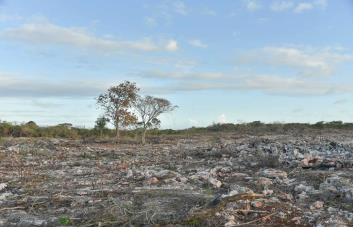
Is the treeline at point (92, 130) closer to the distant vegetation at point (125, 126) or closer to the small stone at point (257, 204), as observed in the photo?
the distant vegetation at point (125, 126)

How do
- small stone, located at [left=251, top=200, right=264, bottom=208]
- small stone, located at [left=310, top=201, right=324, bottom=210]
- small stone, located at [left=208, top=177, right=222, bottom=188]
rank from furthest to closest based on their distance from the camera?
small stone, located at [left=208, top=177, right=222, bottom=188]
small stone, located at [left=310, top=201, right=324, bottom=210]
small stone, located at [left=251, top=200, right=264, bottom=208]

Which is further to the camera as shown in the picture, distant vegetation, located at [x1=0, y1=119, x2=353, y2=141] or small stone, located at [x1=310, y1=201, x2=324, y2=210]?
distant vegetation, located at [x1=0, y1=119, x2=353, y2=141]

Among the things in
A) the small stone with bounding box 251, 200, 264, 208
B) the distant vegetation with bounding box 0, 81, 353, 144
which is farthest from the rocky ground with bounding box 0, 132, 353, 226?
the distant vegetation with bounding box 0, 81, 353, 144

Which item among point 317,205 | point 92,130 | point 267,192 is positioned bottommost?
point 317,205

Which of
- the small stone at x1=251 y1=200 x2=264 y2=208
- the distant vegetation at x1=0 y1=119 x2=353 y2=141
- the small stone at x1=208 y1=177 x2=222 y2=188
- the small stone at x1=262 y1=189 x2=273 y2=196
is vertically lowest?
the small stone at x1=251 y1=200 x2=264 y2=208

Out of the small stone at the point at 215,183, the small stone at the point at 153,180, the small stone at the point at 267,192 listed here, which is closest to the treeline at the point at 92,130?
the small stone at the point at 153,180

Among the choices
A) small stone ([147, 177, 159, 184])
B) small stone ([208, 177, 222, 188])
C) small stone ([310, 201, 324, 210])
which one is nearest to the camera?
small stone ([310, 201, 324, 210])

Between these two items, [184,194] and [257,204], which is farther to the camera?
[184,194]

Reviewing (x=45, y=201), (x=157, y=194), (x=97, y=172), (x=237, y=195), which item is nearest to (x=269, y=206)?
(x=237, y=195)

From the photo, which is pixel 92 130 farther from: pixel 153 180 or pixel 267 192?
pixel 267 192

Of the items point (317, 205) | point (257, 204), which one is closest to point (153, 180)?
point (257, 204)

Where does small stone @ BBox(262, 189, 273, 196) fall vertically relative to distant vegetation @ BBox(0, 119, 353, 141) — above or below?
below

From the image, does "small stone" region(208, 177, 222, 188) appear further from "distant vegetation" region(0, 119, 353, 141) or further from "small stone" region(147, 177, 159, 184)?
"distant vegetation" region(0, 119, 353, 141)

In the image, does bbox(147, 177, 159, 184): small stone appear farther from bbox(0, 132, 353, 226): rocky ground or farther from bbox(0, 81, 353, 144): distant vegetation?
bbox(0, 81, 353, 144): distant vegetation
